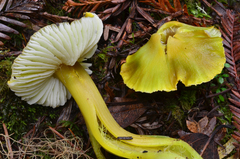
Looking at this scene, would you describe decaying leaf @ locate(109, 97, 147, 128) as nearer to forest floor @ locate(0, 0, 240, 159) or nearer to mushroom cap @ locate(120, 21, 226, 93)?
forest floor @ locate(0, 0, 240, 159)

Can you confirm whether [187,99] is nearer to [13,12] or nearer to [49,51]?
[49,51]

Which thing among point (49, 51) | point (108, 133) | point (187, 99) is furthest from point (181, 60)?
point (49, 51)

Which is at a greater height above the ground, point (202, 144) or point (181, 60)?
Result: point (181, 60)

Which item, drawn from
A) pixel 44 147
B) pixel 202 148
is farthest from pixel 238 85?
pixel 44 147

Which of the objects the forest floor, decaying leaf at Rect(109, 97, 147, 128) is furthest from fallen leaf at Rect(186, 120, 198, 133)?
decaying leaf at Rect(109, 97, 147, 128)

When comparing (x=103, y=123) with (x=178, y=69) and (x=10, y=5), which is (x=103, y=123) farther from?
(x=10, y=5)

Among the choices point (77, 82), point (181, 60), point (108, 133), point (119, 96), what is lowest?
point (108, 133)

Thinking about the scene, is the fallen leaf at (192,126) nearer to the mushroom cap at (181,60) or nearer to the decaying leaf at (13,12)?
the mushroom cap at (181,60)

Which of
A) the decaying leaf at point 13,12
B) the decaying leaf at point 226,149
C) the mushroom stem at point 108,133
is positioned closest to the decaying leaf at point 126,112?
the mushroom stem at point 108,133
